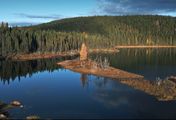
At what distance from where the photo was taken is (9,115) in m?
56.1

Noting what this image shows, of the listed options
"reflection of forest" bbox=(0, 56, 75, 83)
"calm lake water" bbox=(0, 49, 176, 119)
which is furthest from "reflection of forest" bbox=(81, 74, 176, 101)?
"reflection of forest" bbox=(0, 56, 75, 83)

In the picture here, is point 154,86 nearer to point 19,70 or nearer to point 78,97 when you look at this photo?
point 78,97

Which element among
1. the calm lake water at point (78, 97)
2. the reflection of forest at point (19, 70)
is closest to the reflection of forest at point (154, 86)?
the calm lake water at point (78, 97)

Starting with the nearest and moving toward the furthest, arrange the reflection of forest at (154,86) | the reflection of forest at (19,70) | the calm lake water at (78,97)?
the calm lake water at (78,97) → the reflection of forest at (154,86) → the reflection of forest at (19,70)

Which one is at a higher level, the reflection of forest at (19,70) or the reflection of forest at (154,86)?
the reflection of forest at (19,70)

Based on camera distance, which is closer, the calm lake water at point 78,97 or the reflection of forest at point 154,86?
the calm lake water at point 78,97

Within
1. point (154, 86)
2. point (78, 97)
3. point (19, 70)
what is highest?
point (19, 70)

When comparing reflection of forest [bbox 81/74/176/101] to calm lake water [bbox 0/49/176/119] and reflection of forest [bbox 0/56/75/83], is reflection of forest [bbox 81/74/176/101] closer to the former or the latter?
calm lake water [bbox 0/49/176/119]

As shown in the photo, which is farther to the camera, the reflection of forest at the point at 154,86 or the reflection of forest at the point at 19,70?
the reflection of forest at the point at 19,70

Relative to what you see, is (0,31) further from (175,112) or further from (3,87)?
(175,112)

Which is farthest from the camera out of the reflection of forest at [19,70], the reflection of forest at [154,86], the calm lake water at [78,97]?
the reflection of forest at [19,70]

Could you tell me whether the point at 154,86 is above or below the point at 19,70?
below

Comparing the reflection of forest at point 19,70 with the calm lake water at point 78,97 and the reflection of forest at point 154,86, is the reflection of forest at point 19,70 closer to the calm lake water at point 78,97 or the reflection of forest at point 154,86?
the calm lake water at point 78,97

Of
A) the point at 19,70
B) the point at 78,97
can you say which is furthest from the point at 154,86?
the point at 19,70
